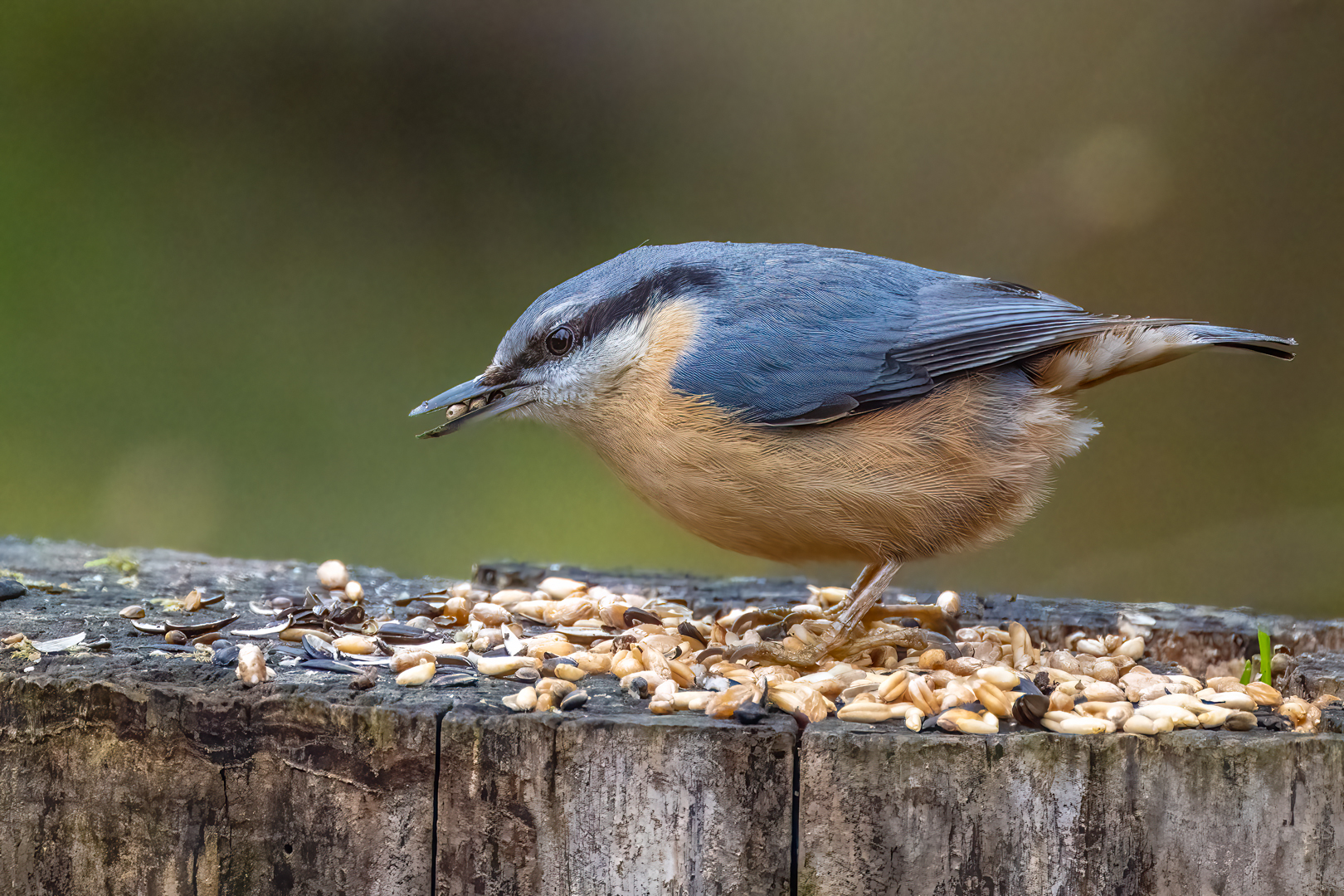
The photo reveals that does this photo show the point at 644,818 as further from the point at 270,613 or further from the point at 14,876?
the point at 270,613

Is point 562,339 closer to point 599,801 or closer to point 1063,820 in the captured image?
point 599,801

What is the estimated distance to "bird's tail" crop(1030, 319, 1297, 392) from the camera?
2.66m

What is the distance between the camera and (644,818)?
1836 millimetres

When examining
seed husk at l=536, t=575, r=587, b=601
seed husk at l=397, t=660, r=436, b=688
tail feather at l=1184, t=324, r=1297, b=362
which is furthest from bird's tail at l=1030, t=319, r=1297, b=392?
seed husk at l=397, t=660, r=436, b=688

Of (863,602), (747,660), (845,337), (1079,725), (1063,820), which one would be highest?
(845,337)

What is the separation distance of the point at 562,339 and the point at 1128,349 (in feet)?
4.33

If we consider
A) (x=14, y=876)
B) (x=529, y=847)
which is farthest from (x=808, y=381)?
(x=14, y=876)

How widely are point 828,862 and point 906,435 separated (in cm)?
104

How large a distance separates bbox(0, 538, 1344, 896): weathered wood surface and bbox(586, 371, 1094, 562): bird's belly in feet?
2.18

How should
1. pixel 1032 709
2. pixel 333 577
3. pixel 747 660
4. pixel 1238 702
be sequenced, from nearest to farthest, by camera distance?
pixel 1032 709
pixel 1238 702
pixel 747 660
pixel 333 577

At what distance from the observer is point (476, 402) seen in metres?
2.79

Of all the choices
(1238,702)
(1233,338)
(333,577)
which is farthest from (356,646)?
(1233,338)

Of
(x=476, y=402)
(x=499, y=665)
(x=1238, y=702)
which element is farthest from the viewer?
(x=476, y=402)

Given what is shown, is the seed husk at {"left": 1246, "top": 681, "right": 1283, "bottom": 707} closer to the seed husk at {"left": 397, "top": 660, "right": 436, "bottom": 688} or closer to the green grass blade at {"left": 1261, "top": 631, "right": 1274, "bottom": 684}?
the green grass blade at {"left": 1261, "top": 631, "right": 1274, "bottom": 684}
